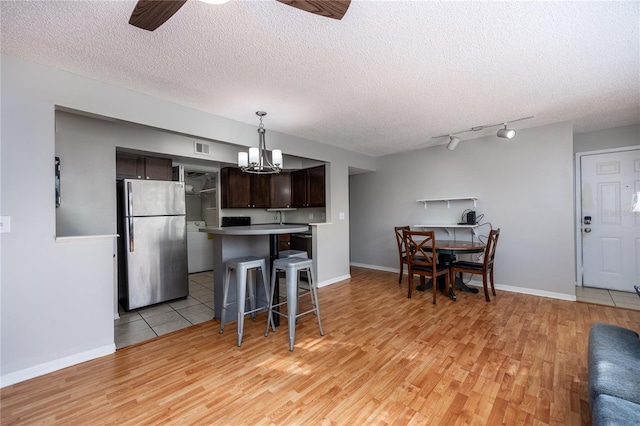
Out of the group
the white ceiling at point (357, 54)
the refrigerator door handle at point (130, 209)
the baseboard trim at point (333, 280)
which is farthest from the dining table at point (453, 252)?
the refrigerator door handle at point (130, 209)

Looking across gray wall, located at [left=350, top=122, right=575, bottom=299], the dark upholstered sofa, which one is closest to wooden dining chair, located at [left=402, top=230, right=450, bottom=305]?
gray wall, located at [left=350, top=122, right=575, bottom=299]

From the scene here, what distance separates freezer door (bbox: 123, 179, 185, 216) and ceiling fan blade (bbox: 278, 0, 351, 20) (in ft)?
10.3

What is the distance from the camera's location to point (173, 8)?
4.01 ft

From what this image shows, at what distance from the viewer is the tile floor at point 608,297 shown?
325cm

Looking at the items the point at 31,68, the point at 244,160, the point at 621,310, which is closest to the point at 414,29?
the point at 244,160

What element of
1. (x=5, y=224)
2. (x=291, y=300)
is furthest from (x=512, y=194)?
(x=5, y=224)

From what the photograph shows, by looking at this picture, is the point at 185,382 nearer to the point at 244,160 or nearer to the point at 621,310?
the point at 244,160

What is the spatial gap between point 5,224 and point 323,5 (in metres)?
2.55

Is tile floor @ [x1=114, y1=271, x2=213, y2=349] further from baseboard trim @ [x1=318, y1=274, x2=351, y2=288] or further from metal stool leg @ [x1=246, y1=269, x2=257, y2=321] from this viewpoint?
baseboard trim @ [x1=318, y1=274, x2=351, y2=288]

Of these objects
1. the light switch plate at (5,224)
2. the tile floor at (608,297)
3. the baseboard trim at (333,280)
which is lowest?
the tile floor at (608,297)

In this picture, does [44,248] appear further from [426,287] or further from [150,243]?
[426,287]

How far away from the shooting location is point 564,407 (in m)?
1.58

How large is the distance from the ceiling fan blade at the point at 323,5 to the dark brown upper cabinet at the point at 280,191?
4.34m

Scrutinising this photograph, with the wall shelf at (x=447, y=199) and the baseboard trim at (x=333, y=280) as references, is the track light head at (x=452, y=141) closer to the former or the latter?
the wall shelf at (x=447, y=199)
